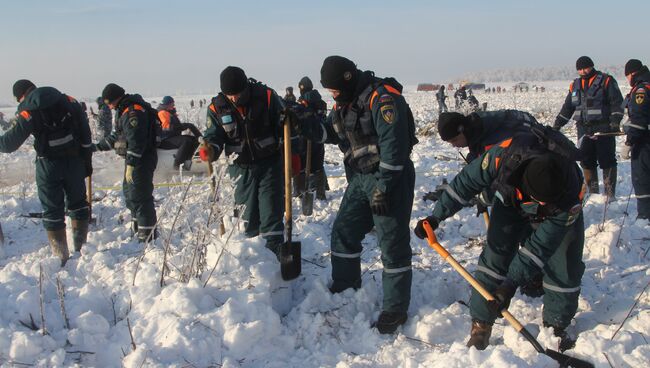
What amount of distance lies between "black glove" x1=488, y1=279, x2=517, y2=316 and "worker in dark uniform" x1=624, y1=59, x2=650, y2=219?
368 centimetres

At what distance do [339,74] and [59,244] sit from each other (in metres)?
3.81

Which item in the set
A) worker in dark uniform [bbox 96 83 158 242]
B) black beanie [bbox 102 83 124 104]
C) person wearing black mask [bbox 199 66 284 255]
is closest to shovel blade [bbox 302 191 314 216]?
worker in dark uniform [bbox 96 83 158 242]

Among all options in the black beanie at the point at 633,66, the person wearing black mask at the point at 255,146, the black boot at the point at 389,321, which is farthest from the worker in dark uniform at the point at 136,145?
the black beanie at the point at 633,66

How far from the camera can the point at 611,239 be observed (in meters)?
4.89

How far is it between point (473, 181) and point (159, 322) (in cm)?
229

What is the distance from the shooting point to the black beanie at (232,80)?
4215 millimetres

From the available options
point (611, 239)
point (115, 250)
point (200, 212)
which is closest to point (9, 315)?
point (200, 212)

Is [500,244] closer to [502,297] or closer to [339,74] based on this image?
[502,297]

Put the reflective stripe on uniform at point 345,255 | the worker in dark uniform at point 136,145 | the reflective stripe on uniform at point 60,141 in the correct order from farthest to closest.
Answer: the worker in dark uniform at point 136,145 → the reflective stripe on uniform at point 60,141 → the reflective stripe on uniform at point 345,255

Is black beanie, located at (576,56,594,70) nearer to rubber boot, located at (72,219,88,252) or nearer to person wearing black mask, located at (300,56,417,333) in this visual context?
person wearing black mask, located at (300,56,417,333)

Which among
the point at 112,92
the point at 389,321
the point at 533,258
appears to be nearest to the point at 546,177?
the point at 533,258

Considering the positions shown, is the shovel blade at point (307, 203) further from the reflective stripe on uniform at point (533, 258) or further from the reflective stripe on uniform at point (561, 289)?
the reflective stripe on uniform at point (533, 258)

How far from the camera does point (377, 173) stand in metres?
3.70

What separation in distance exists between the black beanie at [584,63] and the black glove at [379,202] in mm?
4825
